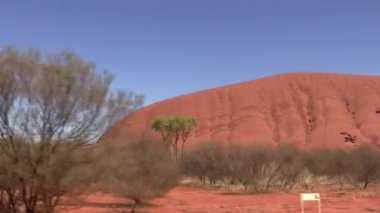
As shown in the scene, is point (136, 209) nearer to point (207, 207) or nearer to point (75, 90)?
point (207, 207)

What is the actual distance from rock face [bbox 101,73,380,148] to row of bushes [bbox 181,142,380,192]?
88.9 feet

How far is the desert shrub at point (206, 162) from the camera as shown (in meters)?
43.1

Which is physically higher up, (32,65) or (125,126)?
(32,65)

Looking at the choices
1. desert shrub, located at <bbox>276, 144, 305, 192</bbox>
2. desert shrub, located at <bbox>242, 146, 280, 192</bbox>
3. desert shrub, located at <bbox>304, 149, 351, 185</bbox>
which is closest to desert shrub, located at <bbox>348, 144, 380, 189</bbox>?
desert shrub, located at <bbox>304, 149, 351, 185</bbox>

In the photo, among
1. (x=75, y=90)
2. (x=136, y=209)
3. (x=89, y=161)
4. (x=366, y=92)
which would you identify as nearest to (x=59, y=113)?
(x=75, y=90)

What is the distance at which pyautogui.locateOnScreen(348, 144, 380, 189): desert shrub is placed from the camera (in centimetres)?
3950

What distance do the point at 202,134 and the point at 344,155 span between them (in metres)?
41.2

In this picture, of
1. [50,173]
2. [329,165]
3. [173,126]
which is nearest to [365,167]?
[329,165]

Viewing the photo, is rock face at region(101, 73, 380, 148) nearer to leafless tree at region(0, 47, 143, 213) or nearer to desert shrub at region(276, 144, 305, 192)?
desert shrub at region(276, 144, 305, 192)

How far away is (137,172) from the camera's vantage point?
2348cm

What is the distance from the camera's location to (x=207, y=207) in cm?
2419

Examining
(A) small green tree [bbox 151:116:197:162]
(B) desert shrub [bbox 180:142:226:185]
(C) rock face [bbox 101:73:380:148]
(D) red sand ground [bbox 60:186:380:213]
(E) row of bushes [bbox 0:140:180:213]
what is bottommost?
(D) red sand ground [bbox 60:186:380:213]

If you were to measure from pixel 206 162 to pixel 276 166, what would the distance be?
11.0m

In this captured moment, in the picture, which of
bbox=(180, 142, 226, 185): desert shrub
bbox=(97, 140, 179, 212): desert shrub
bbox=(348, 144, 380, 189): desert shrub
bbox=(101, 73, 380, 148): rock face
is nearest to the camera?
bbox=(97, 140, 179, 212): desert shrub
